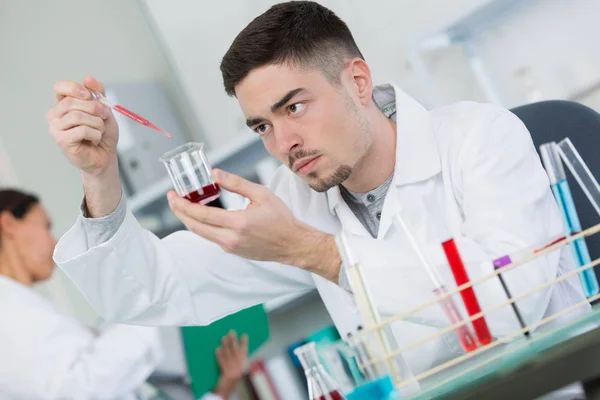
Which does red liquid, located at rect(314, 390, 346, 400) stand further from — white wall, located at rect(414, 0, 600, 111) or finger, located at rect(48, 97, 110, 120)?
white wall, located at rect(414, 0, 600, 111)

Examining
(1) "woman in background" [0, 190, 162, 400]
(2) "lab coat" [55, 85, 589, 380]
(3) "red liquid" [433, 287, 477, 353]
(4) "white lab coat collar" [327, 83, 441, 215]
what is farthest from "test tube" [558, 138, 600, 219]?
(1) "woman in background" [0, 190, 162, 400]

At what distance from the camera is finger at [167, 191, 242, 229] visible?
1.02 meters

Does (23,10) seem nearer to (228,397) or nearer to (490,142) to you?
(228,397)

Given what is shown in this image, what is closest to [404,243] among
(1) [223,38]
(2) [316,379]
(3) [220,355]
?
(2) [316,379]

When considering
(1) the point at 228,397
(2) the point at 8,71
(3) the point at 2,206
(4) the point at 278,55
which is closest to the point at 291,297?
(1) the point at 228,397

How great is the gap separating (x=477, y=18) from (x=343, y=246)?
1.89 metres

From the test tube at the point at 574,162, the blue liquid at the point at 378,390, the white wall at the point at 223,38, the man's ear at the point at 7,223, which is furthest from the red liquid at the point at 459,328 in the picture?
the man's ear at the point at 7,223

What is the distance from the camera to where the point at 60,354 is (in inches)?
91.5

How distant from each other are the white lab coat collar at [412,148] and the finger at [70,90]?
56cm

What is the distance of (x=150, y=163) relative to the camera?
309cm

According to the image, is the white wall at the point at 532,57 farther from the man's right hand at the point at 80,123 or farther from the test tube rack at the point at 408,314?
the test tube rack at the point at 408,314

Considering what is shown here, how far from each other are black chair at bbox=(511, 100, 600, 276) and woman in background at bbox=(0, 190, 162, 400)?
1441 mm

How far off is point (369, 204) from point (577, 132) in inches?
17.8

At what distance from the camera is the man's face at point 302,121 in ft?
4.46
